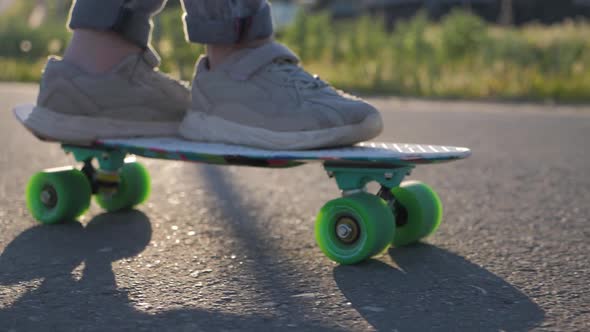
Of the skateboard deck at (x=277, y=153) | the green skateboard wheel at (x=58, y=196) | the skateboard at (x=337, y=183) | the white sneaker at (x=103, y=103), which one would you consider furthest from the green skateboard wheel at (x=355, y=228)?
the green skateboard wheel at (x=58, y=196)

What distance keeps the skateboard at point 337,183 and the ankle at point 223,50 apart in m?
0.27

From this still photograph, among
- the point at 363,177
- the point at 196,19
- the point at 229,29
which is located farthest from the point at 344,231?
the point at 196,19

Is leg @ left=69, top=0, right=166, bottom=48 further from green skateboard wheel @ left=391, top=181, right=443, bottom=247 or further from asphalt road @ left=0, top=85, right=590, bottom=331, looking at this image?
green skateboard wheel @ left=391, top=181, right=443, bottom=247

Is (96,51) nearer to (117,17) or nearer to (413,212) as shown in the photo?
(117,17)

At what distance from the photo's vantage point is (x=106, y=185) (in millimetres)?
2773

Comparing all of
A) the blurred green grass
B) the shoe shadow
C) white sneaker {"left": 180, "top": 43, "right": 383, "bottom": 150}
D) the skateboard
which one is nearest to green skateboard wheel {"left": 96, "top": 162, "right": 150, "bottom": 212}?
the skateboard

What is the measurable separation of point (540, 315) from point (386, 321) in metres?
0.33

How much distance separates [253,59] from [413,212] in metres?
0.65

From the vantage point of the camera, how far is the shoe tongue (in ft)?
8.16

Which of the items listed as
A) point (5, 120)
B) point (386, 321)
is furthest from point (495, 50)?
point (386, 321)

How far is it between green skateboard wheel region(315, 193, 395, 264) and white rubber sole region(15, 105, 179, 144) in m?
0.79

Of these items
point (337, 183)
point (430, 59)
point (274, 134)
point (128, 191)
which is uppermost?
point (274, 134)

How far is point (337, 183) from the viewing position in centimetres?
231

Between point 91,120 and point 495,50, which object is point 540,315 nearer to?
point 91,120
